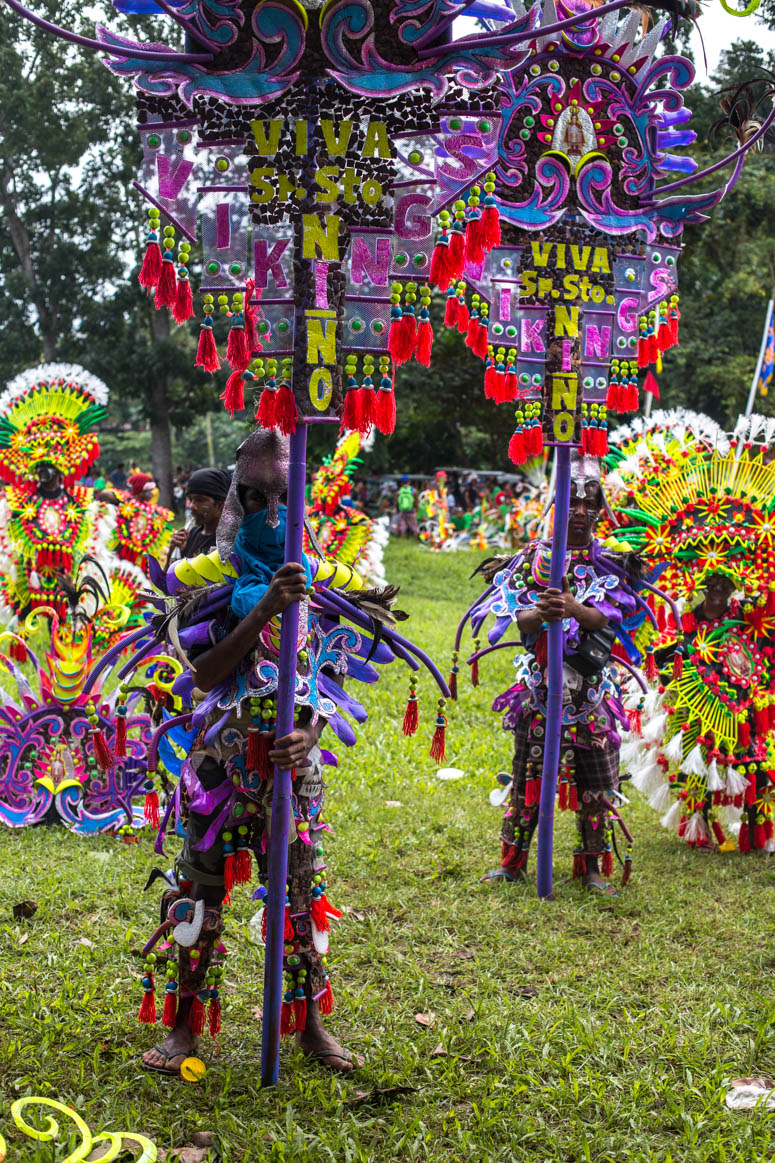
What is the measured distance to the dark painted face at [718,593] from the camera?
6391 millimetres

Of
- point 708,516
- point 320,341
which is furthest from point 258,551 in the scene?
point 708,516

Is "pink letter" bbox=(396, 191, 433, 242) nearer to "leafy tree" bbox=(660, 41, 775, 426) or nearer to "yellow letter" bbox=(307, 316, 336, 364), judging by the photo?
"yellow letter" bbox=(307, 316, 336, 364)

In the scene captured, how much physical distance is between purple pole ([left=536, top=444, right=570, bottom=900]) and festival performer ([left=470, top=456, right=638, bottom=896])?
0.23 metres

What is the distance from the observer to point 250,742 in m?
3.49

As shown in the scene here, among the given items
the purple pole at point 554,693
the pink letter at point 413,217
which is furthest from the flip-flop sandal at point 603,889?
the pink letter at point 413,217

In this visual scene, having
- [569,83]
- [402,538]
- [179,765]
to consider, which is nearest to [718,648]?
[569,83]

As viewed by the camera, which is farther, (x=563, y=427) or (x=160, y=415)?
(x=160, y=415)

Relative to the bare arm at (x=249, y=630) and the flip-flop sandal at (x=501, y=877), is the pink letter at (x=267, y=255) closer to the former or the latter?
the bare arm at (x=249, y=630)

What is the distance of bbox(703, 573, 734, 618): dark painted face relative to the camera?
639 centimetres

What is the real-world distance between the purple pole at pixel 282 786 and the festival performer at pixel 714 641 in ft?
10.4

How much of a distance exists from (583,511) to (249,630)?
2692 mm

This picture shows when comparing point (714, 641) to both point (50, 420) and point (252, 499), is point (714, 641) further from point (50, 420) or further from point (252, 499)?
point (50, 420)

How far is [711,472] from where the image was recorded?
6.19 metres

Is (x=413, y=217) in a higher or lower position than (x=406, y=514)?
higher
